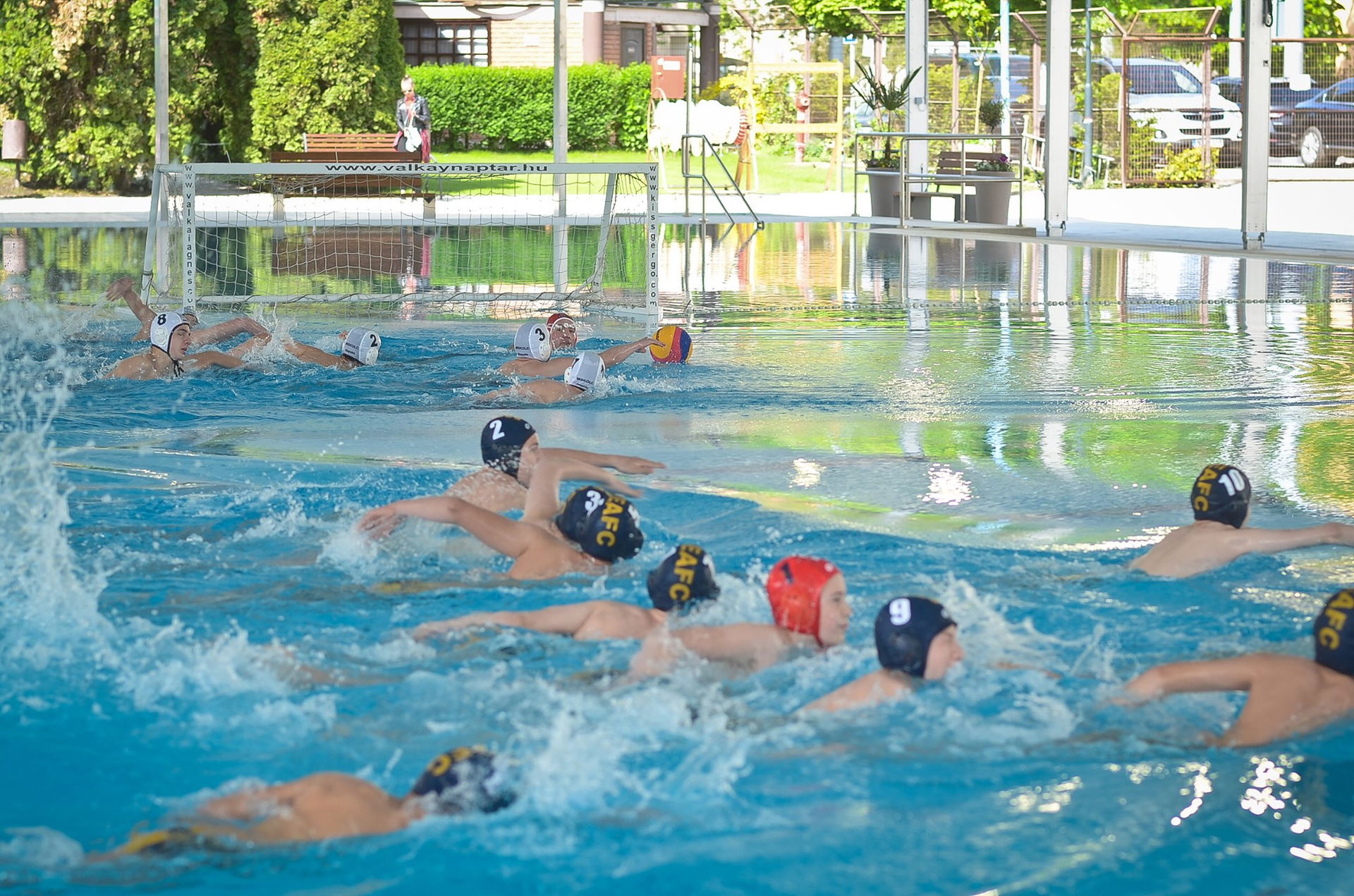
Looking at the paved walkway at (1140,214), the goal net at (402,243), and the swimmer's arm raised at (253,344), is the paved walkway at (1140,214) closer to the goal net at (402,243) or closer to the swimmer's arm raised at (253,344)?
the goal net at (402,243)

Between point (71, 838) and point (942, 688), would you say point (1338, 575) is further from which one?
point (71, 838)

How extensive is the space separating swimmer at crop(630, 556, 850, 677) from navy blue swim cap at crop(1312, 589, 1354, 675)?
4.50 feet

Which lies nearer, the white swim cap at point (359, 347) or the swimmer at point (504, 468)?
the swimmer at point (504, 468)

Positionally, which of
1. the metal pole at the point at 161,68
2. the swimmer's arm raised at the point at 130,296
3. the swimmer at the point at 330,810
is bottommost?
the swimmer at the point at 330,810

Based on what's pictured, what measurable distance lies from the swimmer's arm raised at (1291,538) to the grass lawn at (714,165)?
87.8 ft

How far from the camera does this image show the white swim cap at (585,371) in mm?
9305

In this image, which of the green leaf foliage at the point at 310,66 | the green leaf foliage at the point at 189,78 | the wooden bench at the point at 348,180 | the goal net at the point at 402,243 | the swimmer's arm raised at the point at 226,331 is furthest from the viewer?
the green leaf foliage at the point at 310,66

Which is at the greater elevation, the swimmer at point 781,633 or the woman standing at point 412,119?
the woman standing at point 412,119

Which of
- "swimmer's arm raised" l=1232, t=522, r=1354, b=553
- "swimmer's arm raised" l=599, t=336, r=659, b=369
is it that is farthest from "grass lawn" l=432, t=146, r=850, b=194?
"swimmer's arm raised" l=1232, t=522, r=1354, b=553

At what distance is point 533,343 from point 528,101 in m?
28.5

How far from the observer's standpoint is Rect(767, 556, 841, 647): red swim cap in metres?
4.84

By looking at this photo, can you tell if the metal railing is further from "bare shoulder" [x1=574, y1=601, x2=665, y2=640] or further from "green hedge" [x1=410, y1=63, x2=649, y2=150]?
"bare shoulder" [x1=574, y1=601, x2=665, y2=640]

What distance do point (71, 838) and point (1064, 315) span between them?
10984mm

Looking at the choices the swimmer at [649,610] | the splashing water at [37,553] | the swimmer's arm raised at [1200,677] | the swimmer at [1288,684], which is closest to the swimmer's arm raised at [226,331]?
the splashing water at [37,553]
